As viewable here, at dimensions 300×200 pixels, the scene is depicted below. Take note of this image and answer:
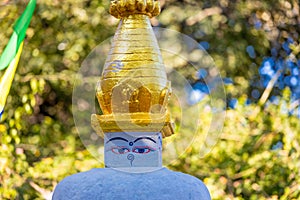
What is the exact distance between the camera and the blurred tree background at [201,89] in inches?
229

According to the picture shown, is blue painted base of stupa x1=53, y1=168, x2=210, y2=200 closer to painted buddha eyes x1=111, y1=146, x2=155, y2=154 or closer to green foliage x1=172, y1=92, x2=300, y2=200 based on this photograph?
painted buddha eyes x1=111, y1=146, x2=155, y2=154

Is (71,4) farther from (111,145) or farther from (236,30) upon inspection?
(111,145)

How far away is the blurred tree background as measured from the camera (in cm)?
582

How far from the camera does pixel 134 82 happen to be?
3.58 metres

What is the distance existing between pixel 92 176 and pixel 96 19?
2836mm

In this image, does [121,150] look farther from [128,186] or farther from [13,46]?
[13,46]

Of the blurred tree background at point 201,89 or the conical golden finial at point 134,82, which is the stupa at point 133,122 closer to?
the conical golden finial at point 134,82

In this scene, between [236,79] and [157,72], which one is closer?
[157,72]

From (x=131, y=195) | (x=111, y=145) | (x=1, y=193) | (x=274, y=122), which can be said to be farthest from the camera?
(x=274, y=122)

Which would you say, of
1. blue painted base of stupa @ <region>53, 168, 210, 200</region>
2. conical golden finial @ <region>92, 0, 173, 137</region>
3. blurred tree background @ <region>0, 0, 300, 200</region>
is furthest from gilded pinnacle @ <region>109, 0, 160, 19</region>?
blurred tree background @ <region>0, 0, 300, 200</region>

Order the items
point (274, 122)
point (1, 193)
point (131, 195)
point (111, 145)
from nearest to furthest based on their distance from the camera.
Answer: point (131, 195)
point (111, 145)
point (1, 193)
point (274, 122)

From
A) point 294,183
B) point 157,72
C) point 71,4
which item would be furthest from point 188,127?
point 157,72

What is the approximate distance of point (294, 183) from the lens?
6.05 m

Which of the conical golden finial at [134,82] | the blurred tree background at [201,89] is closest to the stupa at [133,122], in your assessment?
the conical golden finial at [134,82]
